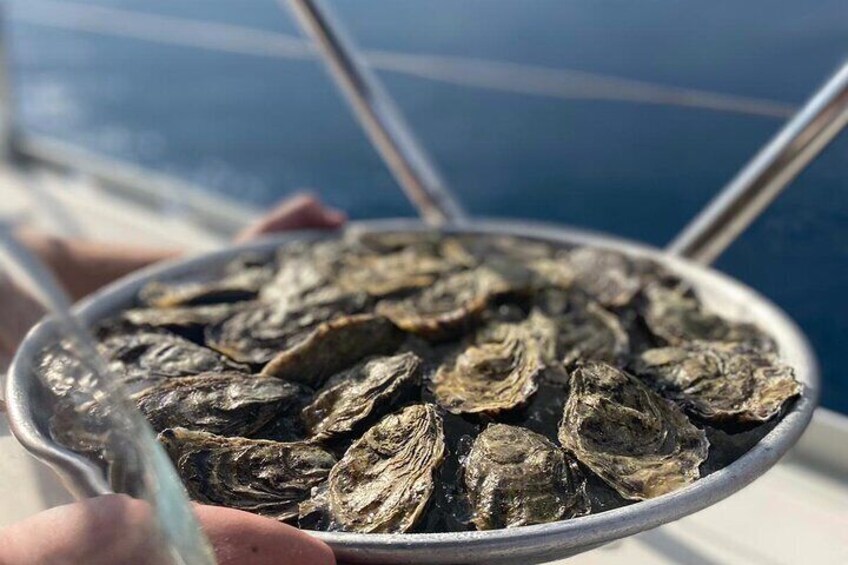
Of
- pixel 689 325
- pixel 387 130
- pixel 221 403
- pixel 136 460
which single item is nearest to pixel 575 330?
pixel 689 325

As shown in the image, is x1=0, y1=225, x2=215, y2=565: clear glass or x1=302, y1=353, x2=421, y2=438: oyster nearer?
x1=0, y1=225, x2=215, y2=565: clear glass

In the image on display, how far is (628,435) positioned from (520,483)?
0.12 metres

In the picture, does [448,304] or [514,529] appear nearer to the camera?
[514,529]

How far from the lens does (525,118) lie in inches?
153

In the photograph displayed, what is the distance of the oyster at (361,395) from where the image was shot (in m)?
0.73

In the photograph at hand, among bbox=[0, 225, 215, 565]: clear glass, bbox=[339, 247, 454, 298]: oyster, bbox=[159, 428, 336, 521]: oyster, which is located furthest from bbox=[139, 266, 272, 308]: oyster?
bbox=[0, 225, 215, 565]: clear glass

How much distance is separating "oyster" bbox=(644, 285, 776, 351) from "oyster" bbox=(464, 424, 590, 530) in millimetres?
273

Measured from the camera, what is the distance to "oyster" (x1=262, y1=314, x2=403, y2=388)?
0.80 metres

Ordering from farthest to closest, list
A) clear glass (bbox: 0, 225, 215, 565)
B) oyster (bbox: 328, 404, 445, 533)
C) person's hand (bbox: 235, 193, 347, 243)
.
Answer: person's hand (bbox: 235, 193, 347, 243), oyster (bbox: 328, 404, 445, 533), clear glass (bbox: 0, 225, 215, 565)

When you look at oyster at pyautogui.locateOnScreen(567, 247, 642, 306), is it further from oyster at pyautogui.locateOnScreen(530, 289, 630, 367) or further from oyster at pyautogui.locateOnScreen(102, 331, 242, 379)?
oyster at pyautogui.locateOnScreen(102, 331, 242, 379)

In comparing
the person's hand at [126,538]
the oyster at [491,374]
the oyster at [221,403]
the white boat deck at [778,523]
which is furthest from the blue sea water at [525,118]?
the person's hand at [126,538]

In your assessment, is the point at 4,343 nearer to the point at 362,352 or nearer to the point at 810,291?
the point at 362,352

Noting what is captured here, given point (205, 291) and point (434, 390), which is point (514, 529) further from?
point (205, 291)

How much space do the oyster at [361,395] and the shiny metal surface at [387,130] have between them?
645mm
